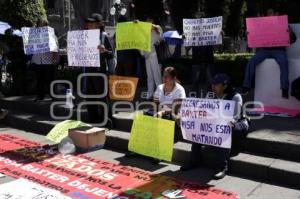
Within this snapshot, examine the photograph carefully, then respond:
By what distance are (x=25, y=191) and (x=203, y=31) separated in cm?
484

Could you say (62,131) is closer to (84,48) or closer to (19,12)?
(84,48)

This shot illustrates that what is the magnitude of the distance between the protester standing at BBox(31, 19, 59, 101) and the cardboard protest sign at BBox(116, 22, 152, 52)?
1.84 metres

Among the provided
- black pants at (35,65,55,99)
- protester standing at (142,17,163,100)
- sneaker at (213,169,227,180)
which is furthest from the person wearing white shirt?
black pants at (35,65,55,99)

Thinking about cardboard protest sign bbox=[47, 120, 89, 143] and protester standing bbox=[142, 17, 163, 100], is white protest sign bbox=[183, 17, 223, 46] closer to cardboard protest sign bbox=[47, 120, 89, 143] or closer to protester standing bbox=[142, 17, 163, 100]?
protester standing bbox=[142, 17, 163, 100]

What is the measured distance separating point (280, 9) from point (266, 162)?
812 cm

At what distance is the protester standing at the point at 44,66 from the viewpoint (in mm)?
9734

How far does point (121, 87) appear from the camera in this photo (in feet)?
26.7

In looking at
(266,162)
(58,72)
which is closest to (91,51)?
(266,162)

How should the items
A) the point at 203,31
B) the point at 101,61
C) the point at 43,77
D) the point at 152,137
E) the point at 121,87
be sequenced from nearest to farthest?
the point at 152,137 → the point at 101,61 → the point at 121,87 → the point at 203,31 → the point at 43,77

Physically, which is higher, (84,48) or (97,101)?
(84,48)

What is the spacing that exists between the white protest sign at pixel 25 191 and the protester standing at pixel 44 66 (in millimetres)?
4559

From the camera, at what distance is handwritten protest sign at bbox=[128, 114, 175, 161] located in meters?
6.18

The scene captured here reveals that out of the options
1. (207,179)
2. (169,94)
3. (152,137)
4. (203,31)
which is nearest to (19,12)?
(203,31)

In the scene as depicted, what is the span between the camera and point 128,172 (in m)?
6.06
